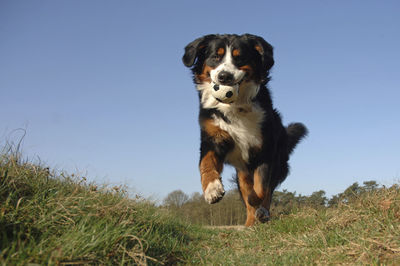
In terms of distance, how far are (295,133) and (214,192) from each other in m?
3.22

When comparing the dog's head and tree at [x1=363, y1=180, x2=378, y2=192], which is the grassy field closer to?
tree at [x1=363, y1=180, x2=378, y2=192]

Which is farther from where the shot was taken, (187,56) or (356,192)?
(187,56)

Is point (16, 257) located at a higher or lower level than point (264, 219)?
lower

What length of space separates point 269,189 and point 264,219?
40cm

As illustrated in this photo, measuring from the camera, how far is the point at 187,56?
15.6 ft

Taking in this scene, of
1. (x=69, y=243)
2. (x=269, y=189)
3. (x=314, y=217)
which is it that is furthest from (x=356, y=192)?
(x=69, y=243)

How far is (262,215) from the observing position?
4793 mm

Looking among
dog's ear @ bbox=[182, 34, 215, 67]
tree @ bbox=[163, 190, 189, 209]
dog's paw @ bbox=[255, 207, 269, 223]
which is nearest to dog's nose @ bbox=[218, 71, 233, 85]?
dog's ear @ bbox=[182, 34, 215, 67]

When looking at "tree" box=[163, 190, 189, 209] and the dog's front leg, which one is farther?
"tree" box=[163, 190, 189, 209]

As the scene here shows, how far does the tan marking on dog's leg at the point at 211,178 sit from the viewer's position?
4098 mm

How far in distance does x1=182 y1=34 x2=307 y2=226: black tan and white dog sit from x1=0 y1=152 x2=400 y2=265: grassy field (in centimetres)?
111

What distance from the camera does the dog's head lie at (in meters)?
4.18

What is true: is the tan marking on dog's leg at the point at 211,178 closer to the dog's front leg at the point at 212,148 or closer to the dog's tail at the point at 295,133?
the dog's front leg at the point at 212,148

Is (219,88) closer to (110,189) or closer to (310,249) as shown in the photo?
(110,189)
